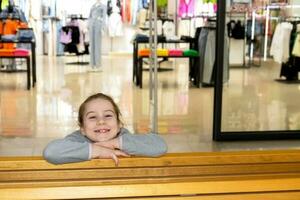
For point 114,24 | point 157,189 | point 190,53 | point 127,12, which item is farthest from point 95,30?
point 157,189

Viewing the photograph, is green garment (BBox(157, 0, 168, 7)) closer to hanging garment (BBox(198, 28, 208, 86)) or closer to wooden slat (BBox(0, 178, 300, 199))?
hanging garment (BBox(198, 28, 208, 86))

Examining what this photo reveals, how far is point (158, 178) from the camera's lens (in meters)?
1.80

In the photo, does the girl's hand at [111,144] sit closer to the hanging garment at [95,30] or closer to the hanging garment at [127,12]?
the hanging garment at [95,30]

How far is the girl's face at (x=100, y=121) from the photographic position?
196cm

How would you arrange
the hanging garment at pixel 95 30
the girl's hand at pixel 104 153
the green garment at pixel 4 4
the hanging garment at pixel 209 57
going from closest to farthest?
the girl's hand at pixel 104 153, the hanging garment at pixel 209 57, the hanging garment at pixel 95 30, the green garment at pixel 4 4

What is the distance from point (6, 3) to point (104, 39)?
11.5ft

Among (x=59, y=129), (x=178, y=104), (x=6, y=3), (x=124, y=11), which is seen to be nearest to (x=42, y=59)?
(x=6, y=3)

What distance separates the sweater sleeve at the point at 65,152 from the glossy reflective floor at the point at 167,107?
2.61m

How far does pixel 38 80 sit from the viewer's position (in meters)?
9.10

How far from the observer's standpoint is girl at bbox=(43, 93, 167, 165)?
176 centimetres

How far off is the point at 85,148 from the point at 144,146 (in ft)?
0.71

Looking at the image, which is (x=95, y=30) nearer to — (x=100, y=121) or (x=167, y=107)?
A: (x=167, y=107)

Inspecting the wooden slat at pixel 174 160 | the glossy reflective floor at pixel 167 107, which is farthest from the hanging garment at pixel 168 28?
the wooden slat at pixel 174 160

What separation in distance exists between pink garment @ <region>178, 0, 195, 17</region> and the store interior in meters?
0.02
